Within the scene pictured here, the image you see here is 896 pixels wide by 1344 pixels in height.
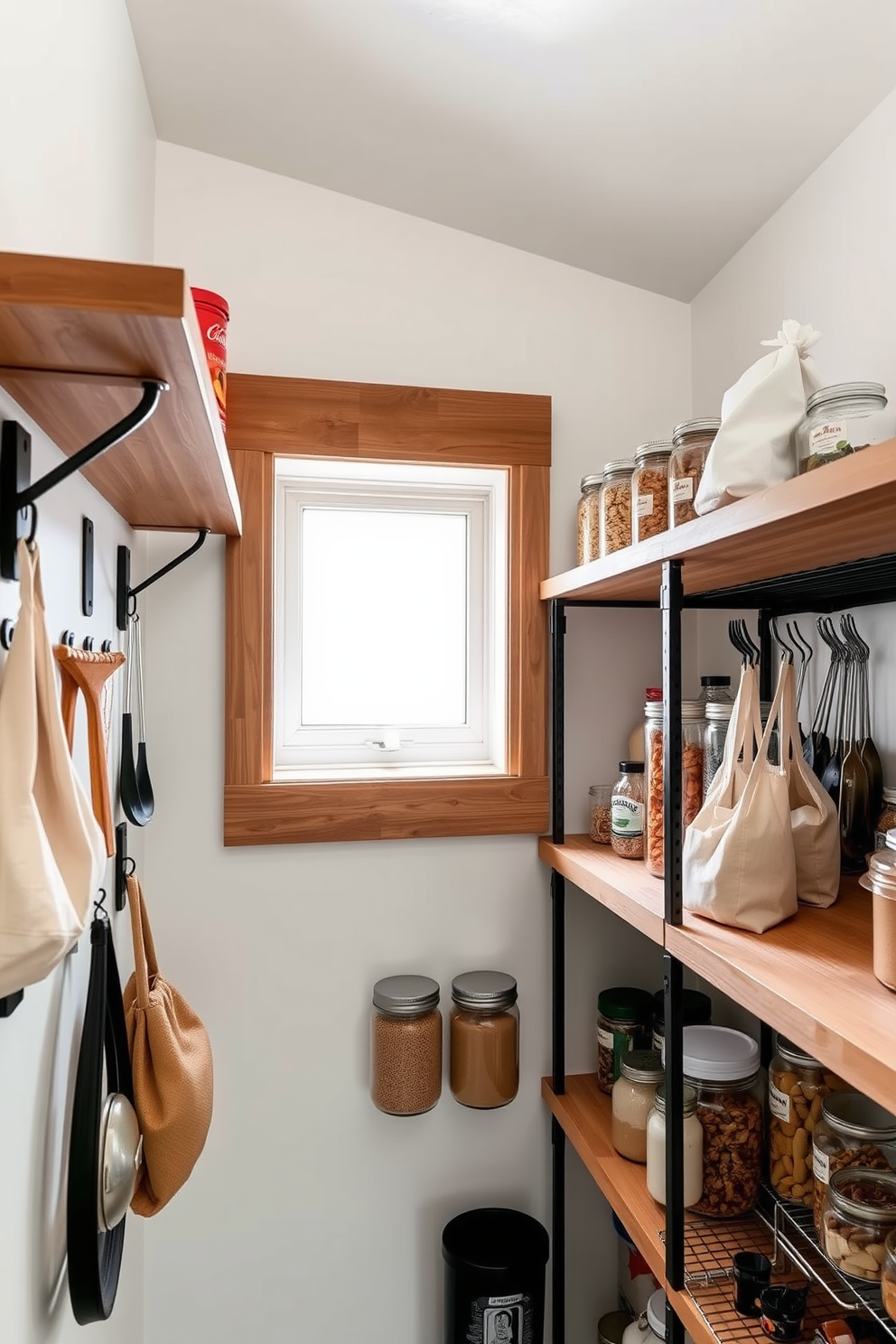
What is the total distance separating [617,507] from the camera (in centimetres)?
152

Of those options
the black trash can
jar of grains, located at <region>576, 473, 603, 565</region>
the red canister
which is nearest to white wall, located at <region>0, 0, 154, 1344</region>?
the red canister

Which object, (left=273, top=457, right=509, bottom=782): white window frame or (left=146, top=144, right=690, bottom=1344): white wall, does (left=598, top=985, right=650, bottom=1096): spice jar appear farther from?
(left=273, top=457, right=509, bottom=782): white window frame

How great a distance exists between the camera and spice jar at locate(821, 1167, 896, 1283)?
101cm

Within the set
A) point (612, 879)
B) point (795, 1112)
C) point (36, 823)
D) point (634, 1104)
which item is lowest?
point (634, 1104)

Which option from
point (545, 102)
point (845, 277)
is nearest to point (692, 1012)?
point (845, 277)

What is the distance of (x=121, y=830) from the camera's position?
1.36 meters

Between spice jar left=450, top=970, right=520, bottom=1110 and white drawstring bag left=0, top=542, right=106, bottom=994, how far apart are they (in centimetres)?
112

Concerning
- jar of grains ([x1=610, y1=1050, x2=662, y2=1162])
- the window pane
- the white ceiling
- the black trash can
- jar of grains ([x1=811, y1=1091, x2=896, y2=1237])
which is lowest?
the black trash can

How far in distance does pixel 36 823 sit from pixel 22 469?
331 millimetres

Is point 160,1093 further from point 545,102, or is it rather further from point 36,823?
point 545,102

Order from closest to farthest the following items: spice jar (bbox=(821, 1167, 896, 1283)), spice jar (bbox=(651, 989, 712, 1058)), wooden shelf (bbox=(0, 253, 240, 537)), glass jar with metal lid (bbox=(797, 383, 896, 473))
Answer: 1. wooden shelf (bbox=(0, 253, 240, 537))
2. glass jar with metal lid (bbox=(797, 383, 896, 473))
3. spice jar (bbox=(821, 1167, 896, 1283))
4. spice jar (bbox=(651, 989, 712, 1058))

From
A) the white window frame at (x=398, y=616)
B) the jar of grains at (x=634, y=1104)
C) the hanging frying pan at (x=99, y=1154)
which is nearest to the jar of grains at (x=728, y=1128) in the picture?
the jar of grains at (x=634, y=1104)

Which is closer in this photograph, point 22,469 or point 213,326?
point 22,469

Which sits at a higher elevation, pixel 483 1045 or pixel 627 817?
pixel 627 817
